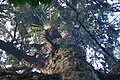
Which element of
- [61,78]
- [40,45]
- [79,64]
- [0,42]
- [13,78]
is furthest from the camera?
[40,45]

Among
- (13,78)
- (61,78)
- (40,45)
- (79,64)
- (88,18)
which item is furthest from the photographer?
(88,18)

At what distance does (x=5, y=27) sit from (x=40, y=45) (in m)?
2.53

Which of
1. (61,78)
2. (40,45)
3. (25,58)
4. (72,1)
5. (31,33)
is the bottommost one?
(61,78)

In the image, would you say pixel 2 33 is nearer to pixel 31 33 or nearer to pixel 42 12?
pixel 31 33

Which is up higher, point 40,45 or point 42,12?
point 42,12

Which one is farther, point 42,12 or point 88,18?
point 88,18

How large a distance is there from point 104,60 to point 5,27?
193 inches

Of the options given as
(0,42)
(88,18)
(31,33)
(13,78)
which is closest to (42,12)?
(31,33)

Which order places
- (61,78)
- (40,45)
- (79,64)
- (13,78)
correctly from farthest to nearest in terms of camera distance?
(40,45) < (79,64) < (61,78) < (13,78)

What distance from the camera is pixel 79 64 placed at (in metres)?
4.45

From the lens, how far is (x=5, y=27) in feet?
41.8

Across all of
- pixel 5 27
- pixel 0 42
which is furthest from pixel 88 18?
pixel 0 42

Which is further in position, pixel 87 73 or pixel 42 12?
pixel 42 12

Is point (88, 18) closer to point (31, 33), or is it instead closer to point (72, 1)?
point (72, 1)
